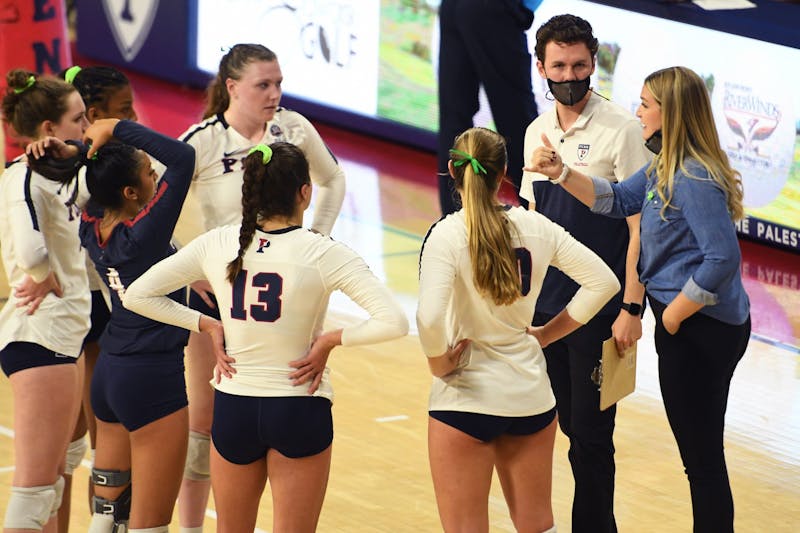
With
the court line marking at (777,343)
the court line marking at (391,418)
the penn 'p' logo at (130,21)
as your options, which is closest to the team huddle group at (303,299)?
the court line marking at (391,418)

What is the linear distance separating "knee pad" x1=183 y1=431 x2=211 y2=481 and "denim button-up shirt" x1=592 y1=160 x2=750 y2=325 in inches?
65.1

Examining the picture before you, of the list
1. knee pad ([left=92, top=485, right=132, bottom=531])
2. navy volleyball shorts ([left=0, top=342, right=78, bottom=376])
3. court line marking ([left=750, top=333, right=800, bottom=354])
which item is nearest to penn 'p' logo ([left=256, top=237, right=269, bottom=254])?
navy volleyball shorts ([left=0, top=342, right=78, bottom=376])

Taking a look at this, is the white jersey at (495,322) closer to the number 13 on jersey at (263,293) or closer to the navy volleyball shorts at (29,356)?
the number 13 on jersey at (263,293)

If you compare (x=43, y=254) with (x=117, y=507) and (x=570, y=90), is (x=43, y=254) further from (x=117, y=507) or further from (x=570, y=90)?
(x=570, y=90)

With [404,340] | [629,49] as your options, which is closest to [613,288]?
[404,340]

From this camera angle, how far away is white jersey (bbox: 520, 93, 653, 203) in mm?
4613

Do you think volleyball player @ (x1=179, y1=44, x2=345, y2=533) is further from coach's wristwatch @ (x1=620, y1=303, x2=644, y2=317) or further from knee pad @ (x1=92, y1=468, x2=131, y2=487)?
coach's wristwatch @ (x1=620, y1=303, x2=644, y2=317)

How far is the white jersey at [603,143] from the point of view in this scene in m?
4.61

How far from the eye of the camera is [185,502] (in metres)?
4.91

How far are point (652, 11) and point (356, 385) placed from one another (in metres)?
3.79

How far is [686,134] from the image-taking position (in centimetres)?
417

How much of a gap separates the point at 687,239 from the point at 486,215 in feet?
2.37

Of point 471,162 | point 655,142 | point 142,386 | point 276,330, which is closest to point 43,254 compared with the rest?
point 142,386

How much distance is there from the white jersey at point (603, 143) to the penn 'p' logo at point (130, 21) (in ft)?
31.5
